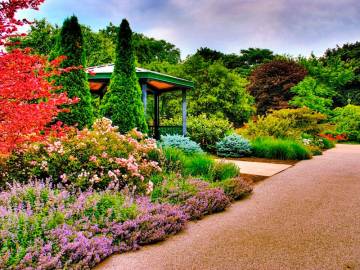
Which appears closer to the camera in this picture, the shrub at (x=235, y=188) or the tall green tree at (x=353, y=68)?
the shrub at (x=235, y=188)

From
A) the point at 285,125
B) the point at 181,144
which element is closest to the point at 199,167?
the point at 181,144

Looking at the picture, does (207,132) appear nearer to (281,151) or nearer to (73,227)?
(281,151)

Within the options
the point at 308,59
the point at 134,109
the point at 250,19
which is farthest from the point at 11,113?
the point at 308,59

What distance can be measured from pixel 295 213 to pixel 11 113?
3920mm

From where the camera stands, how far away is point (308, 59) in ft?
106

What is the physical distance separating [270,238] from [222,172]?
2910 mm

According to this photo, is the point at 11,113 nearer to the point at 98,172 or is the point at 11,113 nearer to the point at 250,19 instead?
the point at 98,172

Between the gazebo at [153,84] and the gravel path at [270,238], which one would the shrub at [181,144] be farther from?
the gravel path at [270,238]

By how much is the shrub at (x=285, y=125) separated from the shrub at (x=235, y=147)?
2.44 m

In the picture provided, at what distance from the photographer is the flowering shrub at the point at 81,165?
15.2 feet

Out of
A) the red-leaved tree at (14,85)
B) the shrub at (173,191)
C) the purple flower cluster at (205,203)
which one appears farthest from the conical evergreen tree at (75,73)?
the purple flower cluster at (205,203)

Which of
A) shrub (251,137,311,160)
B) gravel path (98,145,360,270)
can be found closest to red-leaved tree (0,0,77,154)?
gravel path (98,145,360,270)

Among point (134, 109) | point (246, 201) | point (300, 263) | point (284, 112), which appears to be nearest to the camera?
point (300, 263)

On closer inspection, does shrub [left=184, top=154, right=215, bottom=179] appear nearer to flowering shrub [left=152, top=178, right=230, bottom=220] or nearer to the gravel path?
the gravel path
